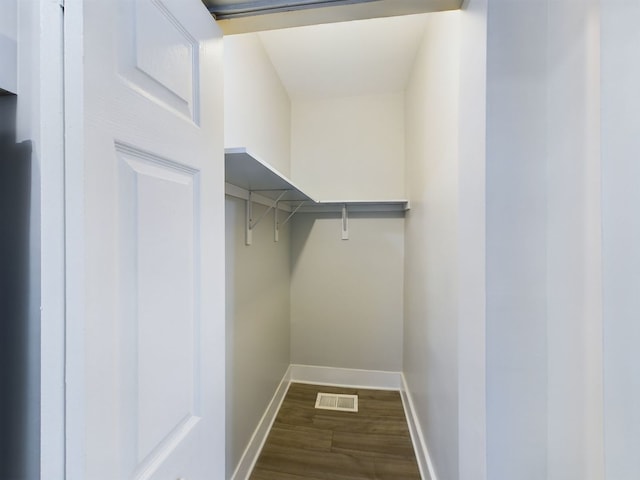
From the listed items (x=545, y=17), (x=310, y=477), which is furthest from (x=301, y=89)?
(x=310, y=477)

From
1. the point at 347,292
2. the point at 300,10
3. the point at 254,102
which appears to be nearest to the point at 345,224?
the point at 347,292

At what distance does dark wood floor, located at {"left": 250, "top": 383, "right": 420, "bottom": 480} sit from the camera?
164 cm

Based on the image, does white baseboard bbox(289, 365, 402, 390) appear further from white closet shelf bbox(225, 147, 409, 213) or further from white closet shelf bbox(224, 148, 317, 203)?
white closet shelf bbox(224, 148, 317, 203)

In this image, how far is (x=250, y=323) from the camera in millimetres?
1677

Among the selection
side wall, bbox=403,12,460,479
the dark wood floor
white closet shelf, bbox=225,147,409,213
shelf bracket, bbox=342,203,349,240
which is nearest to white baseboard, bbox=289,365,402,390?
the dark wood floor

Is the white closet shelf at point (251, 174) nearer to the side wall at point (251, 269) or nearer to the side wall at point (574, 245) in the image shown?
the side wall at point (251, 269)

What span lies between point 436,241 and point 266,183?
0.94 meters

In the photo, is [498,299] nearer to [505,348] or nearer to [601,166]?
[505,348]

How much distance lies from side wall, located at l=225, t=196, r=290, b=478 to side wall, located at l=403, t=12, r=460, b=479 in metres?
1.01

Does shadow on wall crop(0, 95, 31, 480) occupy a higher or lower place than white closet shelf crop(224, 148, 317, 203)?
lower

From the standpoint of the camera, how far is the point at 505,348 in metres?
0.77

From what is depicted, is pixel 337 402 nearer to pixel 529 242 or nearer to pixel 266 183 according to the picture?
pixel 266 183

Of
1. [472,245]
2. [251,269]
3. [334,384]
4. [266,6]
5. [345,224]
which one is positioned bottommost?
[334,384]

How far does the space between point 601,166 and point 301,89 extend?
2357 mm
